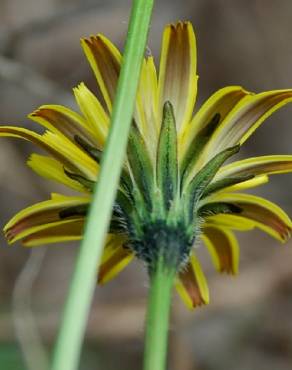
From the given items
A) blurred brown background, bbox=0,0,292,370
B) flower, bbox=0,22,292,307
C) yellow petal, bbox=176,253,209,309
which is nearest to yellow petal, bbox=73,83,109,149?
flower, bbox=0,22,292,307

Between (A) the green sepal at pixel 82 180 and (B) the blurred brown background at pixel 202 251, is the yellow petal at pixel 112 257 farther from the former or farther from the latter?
(B) the blurred brown background at pixel 202 251

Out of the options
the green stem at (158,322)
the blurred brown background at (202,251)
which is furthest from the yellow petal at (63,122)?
the blurred brown background at (202,251)

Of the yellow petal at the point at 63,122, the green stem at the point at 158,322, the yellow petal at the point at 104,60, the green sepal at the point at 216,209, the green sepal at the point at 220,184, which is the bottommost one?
the green stem at the point at 158,322

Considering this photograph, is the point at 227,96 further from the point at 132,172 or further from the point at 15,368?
Answer: the point at 15,368

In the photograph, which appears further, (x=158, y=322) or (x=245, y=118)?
(x=245, y=118)

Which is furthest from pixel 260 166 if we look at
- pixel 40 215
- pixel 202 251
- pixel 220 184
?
pixel 202 251

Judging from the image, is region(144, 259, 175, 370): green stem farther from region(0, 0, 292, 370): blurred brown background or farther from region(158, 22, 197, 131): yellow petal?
region(0, 0, 292, 370): blurred brown background

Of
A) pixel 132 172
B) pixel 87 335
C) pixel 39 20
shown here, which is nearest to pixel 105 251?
pixel 132 172

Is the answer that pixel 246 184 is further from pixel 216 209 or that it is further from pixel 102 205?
pixel 102 205
